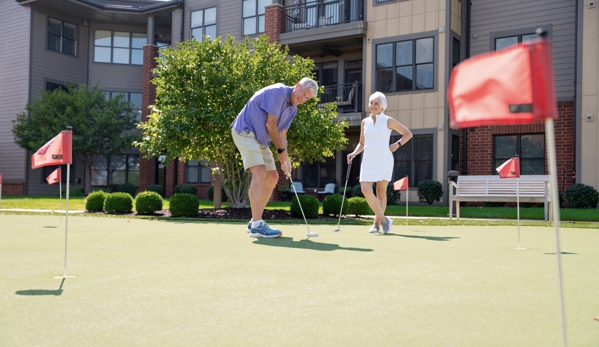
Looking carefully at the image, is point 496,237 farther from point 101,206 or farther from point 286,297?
point 101,206

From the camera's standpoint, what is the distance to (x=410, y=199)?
20906mm

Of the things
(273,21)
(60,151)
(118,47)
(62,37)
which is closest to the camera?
(60,151)

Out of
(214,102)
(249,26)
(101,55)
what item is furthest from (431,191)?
(101,55)

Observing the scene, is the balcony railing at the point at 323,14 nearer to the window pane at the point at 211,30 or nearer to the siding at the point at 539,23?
the window pane at the point at 211,30

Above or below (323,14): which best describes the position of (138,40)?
above

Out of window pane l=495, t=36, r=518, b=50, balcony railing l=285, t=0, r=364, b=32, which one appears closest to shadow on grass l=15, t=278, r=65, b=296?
window pane l=495, t=36, r=518, b=50

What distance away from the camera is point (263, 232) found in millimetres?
7379

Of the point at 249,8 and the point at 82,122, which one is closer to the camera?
the point at 249,8

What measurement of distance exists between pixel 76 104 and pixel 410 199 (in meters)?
16.0

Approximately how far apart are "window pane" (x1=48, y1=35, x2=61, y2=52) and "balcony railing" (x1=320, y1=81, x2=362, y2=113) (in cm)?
Answer: 1451

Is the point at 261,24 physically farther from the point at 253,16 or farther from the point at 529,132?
the point at 529,132

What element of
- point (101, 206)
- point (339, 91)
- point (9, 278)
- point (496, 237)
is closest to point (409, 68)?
point (339, 91)

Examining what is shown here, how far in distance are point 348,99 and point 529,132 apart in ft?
21.6

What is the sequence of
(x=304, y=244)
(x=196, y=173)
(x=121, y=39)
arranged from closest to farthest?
(x=304, y=244), (x=196, y=173), (x=121, y=39)
